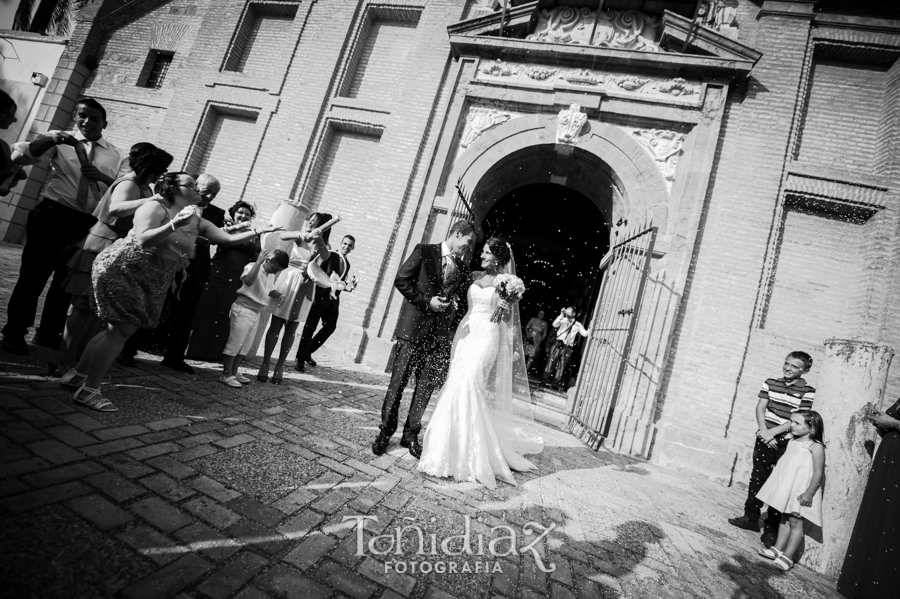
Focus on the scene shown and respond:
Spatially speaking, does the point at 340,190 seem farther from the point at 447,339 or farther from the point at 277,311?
the point at 447,339

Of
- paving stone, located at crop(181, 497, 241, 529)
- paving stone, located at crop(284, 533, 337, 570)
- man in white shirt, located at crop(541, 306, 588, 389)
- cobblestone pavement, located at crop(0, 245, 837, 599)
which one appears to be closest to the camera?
cobblestone pavement, located at crop(0, 245, 837, 599)

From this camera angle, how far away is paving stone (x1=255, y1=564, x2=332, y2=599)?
162cm

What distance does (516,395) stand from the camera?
427 cm

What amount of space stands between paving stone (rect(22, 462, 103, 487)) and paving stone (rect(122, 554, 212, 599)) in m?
0.88

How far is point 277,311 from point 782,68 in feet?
33.0

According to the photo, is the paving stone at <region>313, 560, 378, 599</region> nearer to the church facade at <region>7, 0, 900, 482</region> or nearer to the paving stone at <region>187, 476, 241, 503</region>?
the paving stone at <region>187, 476, 241, 503</region>

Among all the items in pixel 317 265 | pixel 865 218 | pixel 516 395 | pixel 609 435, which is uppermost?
pixel 865 218

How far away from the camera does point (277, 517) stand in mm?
2111

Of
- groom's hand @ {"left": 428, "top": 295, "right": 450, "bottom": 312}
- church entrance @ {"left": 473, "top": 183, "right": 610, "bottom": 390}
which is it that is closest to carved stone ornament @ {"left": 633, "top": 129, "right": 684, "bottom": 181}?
church entrance @ {"left": 473, "top": 183, "right": 610, "bottom": 390}

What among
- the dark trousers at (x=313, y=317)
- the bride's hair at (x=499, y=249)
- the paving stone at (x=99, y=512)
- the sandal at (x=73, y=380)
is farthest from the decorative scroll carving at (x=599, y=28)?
the paving stone at (x=99, y=512)

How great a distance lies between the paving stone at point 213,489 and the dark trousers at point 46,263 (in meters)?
2.77

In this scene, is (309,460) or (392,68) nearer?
(309,460)

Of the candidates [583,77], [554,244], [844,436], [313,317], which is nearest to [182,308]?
[313,317]

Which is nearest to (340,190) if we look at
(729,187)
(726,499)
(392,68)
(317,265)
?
(392,68)
